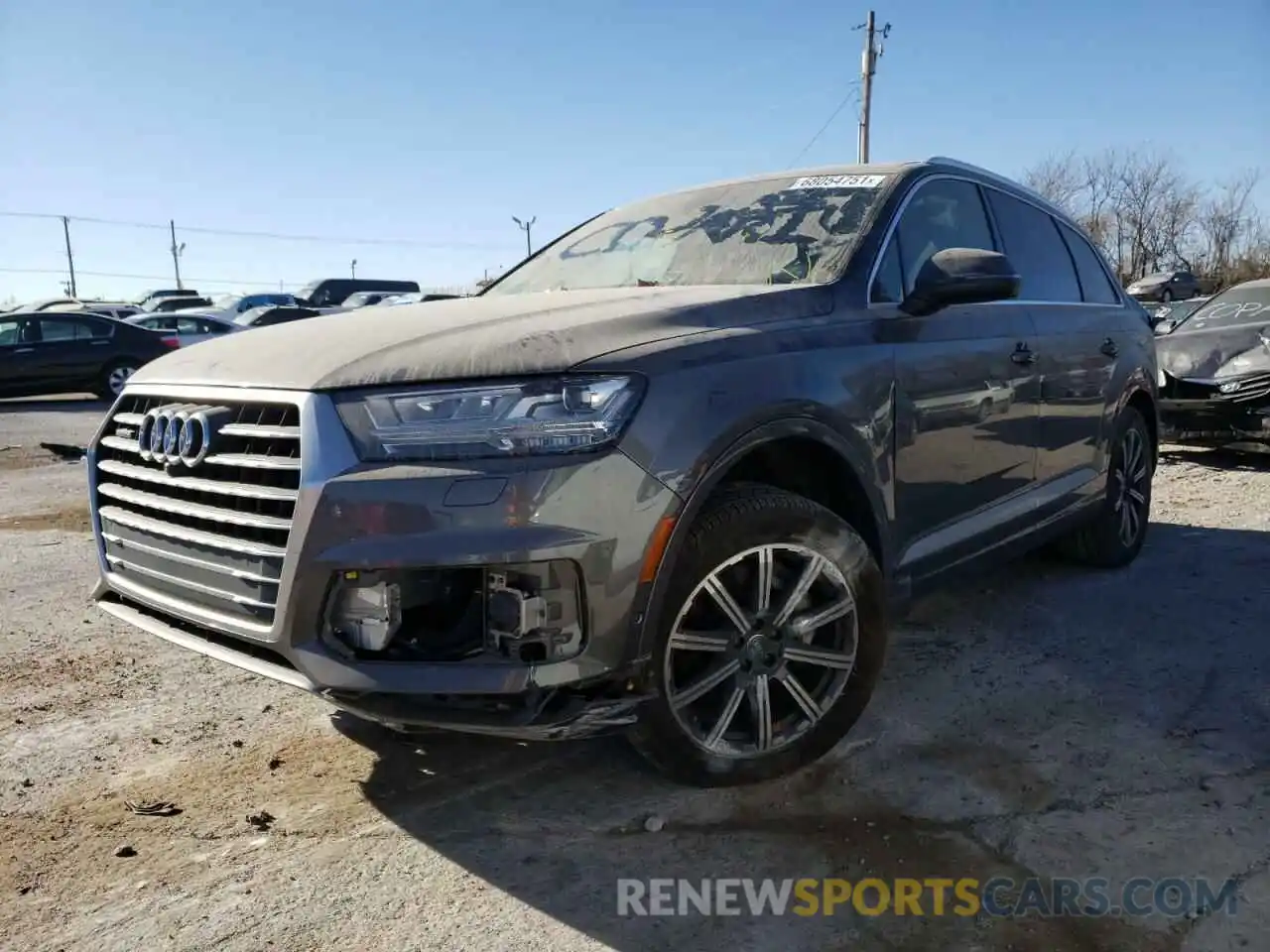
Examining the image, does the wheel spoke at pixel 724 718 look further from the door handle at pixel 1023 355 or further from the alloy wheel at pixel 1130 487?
the alloy wheel at pixel 1130 487

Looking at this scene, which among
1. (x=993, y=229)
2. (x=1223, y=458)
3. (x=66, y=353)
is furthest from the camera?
(x=66, y=353)

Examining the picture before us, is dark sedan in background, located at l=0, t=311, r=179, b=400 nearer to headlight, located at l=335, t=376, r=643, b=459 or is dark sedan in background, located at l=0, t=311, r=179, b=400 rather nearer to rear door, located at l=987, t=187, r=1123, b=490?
rear door, located at l=987, t=187, r=1123, b=490

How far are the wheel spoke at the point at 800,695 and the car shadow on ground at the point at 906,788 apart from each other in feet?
0.60

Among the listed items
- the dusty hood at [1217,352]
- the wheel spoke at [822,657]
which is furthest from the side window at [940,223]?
the dusty hood at [1217,352]

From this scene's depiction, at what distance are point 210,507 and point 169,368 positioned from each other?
601 mm

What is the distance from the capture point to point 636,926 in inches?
90.0

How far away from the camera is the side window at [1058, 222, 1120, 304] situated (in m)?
4.84

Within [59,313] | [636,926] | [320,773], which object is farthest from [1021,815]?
[59,313]

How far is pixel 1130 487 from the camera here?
5.22 m

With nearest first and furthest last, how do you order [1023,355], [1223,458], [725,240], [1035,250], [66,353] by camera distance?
[725,240] → [1023,355] → [1035,250] → [1223,458] → [66,353]

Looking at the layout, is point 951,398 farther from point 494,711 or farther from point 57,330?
point 57,330

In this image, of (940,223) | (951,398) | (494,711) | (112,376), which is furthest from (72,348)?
(494,711)

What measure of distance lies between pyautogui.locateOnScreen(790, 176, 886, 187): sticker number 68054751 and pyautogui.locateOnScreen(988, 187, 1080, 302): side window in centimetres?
80

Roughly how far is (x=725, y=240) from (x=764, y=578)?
1.43 metres
